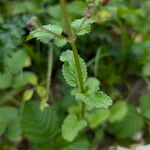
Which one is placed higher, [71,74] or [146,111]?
[71,74]

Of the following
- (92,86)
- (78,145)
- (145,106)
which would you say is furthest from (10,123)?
(145,106)

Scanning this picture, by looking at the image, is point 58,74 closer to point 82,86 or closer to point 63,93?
point 63,93

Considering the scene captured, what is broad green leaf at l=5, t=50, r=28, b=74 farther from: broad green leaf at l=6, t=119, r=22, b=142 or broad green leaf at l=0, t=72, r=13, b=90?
broad green leaf at l=6, t=119, r=22, b=142

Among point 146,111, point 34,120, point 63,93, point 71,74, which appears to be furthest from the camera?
point 63,93

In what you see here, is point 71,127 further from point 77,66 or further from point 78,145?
point 77,66

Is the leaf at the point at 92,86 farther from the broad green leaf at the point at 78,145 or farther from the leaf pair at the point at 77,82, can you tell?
the broad green leaf at the point at 78,145

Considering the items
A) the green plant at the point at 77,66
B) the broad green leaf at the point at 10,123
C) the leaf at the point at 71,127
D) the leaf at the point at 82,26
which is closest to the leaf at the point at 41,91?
the broad green leaf at the point at 10,123

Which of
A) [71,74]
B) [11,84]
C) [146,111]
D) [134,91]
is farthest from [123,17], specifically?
[71,74]
